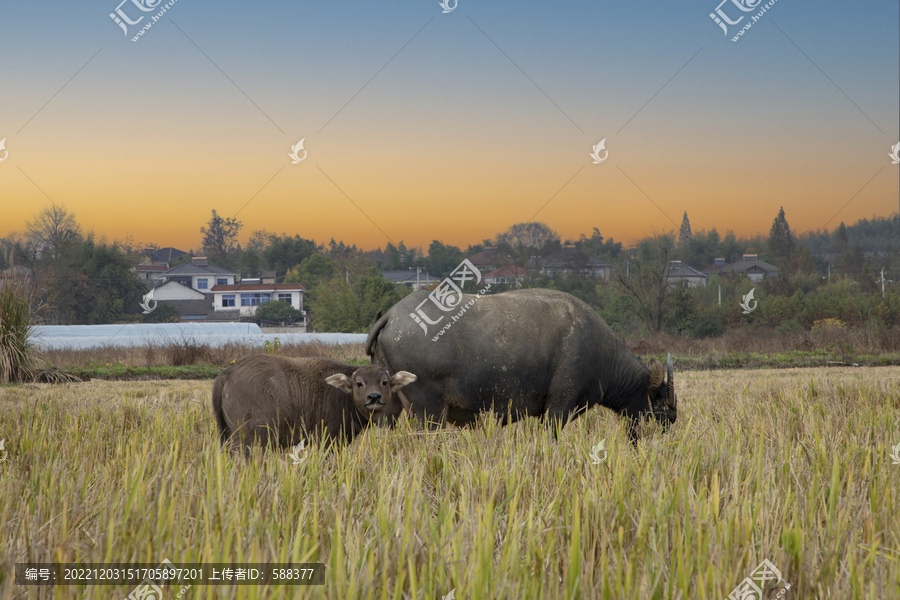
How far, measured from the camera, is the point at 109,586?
2109 millimetres

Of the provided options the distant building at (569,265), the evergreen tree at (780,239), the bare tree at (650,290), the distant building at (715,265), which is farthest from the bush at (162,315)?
the evergreen tree at (780,239)

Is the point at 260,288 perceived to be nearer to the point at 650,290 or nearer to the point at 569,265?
the point at 569,265

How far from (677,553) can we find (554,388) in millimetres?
3817

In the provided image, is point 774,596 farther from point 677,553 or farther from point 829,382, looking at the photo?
point 829,382

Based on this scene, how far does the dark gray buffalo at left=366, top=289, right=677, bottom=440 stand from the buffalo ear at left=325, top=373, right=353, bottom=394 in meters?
0.86

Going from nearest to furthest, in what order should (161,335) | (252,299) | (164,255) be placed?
(161,335) < (252,299) < (164,255)

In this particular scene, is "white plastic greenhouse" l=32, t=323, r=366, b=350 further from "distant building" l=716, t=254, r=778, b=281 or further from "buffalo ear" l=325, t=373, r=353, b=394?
"distant building" l=716, t=254, r=778, b=281

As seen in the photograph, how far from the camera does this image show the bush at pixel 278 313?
5306 centimetres

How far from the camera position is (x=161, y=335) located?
25.8 metres

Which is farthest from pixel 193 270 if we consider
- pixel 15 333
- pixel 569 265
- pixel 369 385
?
pixel 369 385

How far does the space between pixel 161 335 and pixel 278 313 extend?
27.6 metres

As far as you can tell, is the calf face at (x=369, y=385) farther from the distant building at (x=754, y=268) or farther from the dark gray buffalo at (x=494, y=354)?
the distant building at (x=754, y=268)

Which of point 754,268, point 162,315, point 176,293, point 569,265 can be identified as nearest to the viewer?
point 162,315

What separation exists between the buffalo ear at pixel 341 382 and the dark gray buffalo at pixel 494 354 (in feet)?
2.82
